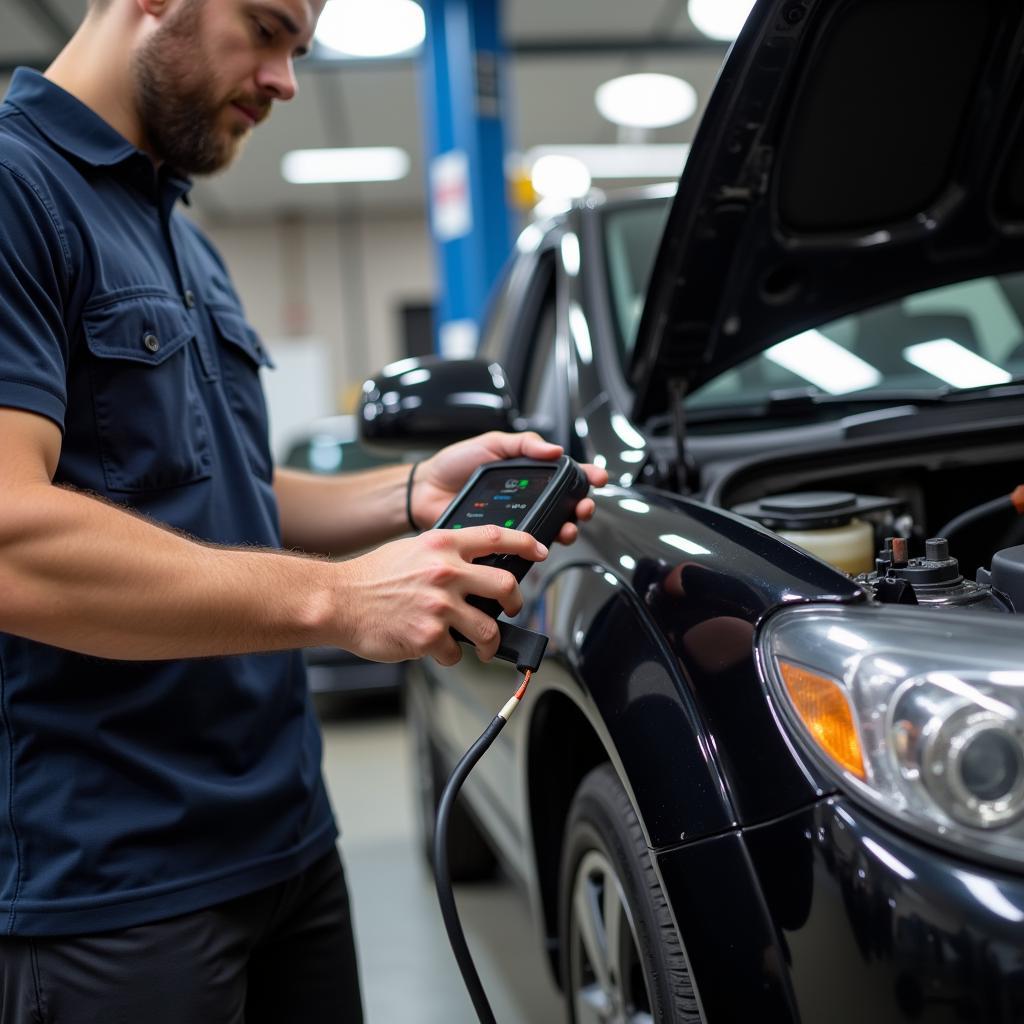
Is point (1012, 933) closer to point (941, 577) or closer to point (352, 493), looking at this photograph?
point (941, 577)

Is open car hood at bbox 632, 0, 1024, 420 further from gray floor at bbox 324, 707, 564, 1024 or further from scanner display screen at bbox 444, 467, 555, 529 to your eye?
gray floor at bbox 324, 707, 564, 1024

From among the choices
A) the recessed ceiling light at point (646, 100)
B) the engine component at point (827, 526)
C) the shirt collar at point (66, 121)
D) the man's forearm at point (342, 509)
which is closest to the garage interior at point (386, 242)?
the recessed ceiling light at point (646, 100)

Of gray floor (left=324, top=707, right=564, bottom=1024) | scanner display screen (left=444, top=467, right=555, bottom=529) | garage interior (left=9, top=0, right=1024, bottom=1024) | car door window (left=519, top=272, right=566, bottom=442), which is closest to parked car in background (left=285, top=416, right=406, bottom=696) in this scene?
gray floor (left=324, top=707, right=564, bottom=1024)

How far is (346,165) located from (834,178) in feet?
35.0

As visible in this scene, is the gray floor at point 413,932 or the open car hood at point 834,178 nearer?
the open car hood at point 834,178

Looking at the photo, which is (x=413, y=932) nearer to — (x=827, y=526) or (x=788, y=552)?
(x=827, y=526)

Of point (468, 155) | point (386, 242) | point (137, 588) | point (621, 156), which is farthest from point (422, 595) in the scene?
point (386, 242)

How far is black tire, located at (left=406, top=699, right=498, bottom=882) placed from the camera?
285 centimetres

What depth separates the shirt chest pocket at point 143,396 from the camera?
112 cm

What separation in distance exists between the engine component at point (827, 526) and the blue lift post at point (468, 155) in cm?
458

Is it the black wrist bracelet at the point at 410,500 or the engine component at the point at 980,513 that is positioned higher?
the black wrist bracelet at the point at 410,500

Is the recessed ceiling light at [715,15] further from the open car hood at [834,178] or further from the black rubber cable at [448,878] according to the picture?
the black rubber cable at [448,878]

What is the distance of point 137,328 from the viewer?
116cm

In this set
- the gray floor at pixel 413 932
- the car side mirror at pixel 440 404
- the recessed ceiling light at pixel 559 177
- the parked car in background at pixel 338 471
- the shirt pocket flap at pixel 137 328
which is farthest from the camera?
the recessed ceiling light at pixel 559 177
